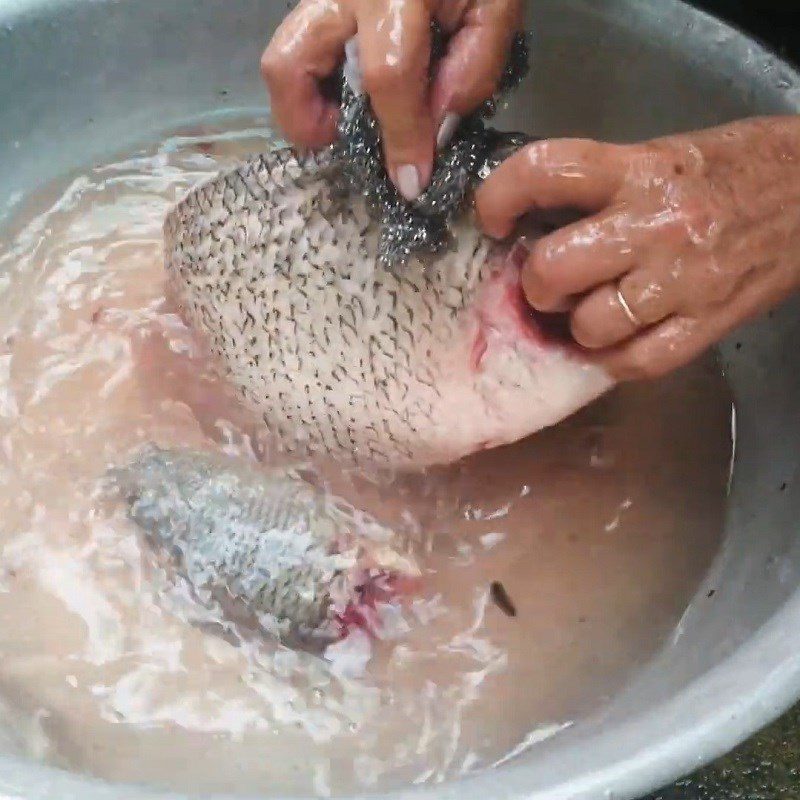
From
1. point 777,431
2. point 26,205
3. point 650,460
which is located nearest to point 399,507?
point 650,460

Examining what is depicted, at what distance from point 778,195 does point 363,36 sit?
341mm

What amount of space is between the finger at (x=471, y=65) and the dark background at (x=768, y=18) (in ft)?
1.37

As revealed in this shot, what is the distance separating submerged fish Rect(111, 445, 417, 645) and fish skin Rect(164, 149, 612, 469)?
0.09 metres

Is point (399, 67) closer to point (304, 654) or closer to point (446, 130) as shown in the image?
point (446, 130)

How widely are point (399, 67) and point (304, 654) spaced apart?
53cm

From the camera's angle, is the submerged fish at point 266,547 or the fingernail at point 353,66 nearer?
the fingernail at point 353,66

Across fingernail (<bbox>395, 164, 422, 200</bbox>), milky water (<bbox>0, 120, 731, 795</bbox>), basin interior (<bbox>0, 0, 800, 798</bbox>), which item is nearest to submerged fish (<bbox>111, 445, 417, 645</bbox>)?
milky water (<bbox>0, 120, 731, 795</bbox>)

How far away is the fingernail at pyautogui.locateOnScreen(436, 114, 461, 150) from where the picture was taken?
69cm

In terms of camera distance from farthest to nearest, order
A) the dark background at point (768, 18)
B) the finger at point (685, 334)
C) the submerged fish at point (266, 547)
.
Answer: the dark background at point (768, 18) → the submerged fish at point (266, 547) → the finger at point (685, 334)

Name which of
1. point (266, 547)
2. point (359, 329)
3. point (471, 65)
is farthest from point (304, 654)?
point (471, 65)

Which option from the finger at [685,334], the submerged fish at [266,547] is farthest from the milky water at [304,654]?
the finger at [685,334]

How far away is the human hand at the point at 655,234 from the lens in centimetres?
62

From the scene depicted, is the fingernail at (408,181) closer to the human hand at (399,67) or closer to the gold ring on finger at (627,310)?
the human hand at (399,67)

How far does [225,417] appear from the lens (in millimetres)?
1020
